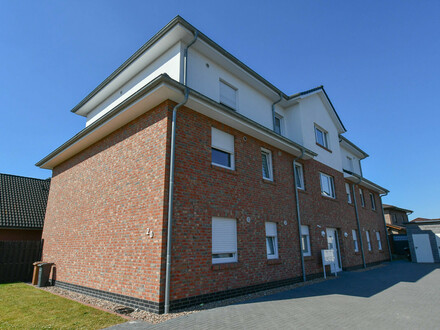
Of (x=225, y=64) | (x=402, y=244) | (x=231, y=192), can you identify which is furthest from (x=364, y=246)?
(x=225, y=64)

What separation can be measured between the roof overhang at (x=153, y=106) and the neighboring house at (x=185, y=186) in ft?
0.13

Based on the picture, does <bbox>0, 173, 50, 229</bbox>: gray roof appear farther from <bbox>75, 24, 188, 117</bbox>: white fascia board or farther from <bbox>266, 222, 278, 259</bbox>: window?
<bbox>266, 222, 278, 259</bbox>: window

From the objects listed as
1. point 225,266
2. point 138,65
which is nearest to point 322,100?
point 138,65

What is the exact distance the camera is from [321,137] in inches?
588

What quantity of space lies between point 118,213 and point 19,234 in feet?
33.5

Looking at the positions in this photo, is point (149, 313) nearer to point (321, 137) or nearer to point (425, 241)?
point (321, 137)

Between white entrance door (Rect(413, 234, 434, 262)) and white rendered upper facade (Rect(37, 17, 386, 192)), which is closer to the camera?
white rendered upper facade (Rect(37, 17, 386, 192))

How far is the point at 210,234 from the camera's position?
7254 mm

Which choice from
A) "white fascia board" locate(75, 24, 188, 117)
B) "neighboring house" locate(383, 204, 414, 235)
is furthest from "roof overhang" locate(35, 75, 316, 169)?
"neighboring house" locate(383, 204, 414, 235)

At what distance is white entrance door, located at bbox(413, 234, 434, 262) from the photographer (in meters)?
19.8

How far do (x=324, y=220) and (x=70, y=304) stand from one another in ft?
35.1

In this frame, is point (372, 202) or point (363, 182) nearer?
point (363, 182)

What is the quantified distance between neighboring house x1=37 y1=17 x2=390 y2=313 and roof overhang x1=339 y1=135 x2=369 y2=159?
5.40 metres

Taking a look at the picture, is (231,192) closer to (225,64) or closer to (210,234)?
(210,234)
